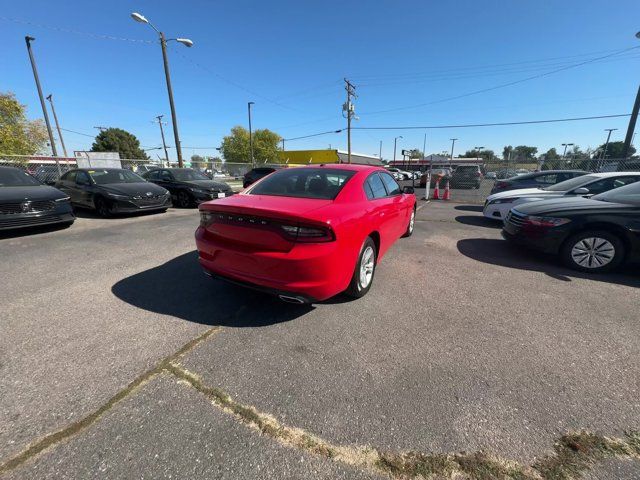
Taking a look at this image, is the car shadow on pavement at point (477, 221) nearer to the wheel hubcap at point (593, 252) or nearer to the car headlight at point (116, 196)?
the wheel hubcap at point (593, 252)

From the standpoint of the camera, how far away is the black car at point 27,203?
548 centimetres

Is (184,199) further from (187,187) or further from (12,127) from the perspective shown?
(12,127)

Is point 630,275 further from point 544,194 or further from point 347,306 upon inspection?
point 347,306

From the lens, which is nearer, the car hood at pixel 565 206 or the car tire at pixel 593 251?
the car tire at pixel 593 251

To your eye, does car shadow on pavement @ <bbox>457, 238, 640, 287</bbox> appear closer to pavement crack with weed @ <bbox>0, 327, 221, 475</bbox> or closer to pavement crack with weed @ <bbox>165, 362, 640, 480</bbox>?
pavement crack with weed @ <bbox>165, 362, 640, 480</bbox>

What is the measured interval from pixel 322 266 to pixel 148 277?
8.65 feet

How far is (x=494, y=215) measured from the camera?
759 cm

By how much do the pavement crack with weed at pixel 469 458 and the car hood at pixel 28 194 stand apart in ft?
22.4

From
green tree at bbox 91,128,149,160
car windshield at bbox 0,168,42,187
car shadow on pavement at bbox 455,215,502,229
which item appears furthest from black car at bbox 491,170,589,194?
green tree at bbox 91,128,149,160

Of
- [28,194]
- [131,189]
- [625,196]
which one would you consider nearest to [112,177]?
[131,189]

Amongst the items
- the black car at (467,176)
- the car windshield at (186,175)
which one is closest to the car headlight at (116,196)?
the car windshield at (186,175)

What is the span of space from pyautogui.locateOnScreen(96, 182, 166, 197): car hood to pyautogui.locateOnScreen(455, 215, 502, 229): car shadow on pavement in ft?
28.7

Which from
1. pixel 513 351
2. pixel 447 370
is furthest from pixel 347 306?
pixel 513 351

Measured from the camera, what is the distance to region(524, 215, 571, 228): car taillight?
14.5 feet
